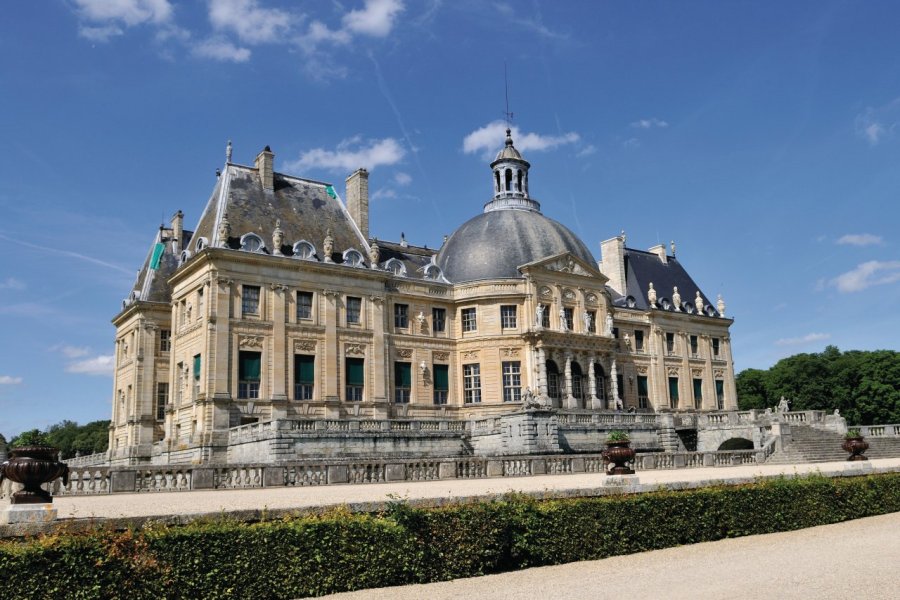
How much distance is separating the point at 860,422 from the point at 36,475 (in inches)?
2910

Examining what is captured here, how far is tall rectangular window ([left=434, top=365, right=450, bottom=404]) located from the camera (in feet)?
152

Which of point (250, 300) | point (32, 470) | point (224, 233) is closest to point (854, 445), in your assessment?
point (32, 470)

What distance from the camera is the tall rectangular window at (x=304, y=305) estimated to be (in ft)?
135

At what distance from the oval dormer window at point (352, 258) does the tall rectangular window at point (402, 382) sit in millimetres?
6060

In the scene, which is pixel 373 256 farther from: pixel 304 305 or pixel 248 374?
pixel 248 374

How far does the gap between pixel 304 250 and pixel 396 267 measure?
667cm

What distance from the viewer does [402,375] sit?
45.1 meters

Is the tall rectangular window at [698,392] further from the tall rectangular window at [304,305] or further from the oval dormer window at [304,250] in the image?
the oval dormer window at [304,250]

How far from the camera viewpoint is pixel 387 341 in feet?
146

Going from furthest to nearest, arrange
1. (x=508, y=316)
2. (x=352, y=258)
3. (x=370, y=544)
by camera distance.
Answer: (x=508, y=316)
(x=352, y=258)
(x=370, y=544)

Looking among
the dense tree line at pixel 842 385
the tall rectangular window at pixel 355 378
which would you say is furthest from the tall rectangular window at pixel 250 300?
the dense tree line at pixel 842 385

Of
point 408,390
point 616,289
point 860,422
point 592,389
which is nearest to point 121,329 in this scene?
point 408,390

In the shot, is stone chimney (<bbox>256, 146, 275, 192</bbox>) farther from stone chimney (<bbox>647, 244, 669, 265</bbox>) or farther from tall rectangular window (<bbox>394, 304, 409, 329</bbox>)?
stone chimney (<bbox>647, 244, 669, 265</bbox>)

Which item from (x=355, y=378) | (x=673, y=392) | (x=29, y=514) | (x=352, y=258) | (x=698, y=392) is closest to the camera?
(x=29, y=514)
